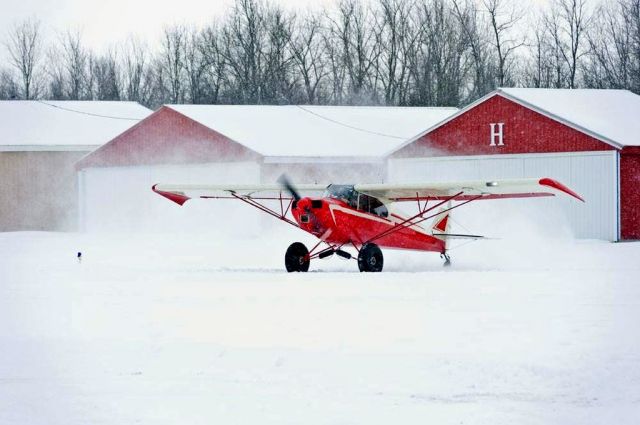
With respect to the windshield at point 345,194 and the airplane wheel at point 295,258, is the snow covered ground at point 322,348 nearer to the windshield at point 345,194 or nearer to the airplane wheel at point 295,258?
the airplane wheel at point 295,258

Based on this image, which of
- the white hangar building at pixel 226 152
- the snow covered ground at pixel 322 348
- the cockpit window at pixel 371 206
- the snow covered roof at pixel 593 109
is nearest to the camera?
the snow covered ground at pixel 322 348

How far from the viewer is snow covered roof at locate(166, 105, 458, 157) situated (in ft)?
118

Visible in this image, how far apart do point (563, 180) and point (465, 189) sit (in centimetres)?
1062

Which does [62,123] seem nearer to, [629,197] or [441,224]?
[629,197]

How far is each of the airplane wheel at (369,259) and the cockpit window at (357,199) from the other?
2.99 feet

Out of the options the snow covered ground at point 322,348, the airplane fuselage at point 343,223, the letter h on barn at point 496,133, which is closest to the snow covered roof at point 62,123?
the letter h on barn at point 496,133

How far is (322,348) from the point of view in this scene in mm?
11141

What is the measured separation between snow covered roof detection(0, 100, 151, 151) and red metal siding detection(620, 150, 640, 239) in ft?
75.2

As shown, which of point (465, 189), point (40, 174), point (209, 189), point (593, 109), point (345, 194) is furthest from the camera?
point (40, 174)

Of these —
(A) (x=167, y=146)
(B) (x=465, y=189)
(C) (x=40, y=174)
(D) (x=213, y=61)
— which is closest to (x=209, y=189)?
(B) (x=465, y=189)

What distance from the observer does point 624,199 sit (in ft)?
94.2

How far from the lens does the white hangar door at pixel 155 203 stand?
3556 centimetres

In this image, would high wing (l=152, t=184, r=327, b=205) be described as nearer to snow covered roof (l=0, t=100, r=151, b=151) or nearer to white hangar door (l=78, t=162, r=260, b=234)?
white hangar door (l=78, t=162, r=260, b=234)

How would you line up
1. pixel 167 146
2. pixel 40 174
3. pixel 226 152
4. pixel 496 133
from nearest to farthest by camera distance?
pixel 496 133, pixel 226 152, pixel 167 146, pixel 40 174
